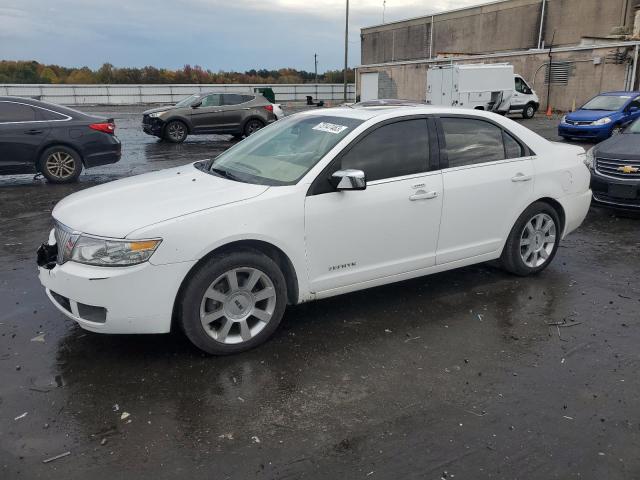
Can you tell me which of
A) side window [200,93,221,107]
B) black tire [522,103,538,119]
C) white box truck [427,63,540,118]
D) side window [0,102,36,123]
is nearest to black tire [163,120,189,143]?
side window [200,93,221,107]

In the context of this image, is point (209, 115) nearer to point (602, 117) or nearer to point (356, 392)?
point (602, 117)

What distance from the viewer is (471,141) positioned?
499 cm

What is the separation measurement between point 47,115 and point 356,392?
8912 millimetres

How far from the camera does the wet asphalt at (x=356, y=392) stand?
2869 millimetres

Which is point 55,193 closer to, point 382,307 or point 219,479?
point 382,307

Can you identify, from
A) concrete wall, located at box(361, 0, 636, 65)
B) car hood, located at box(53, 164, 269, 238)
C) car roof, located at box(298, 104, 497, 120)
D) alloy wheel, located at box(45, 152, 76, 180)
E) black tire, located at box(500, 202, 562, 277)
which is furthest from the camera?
concrete wall, located at box(361, 0, 636, 65)

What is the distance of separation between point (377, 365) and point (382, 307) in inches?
40.6

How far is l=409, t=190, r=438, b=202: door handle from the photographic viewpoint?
4508 millimetres

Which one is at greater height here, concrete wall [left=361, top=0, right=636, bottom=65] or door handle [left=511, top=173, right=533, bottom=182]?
concrete wall [left=361, top=0, right=636, bottom=65]

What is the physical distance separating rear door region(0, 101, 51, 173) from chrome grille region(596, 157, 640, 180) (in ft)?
29.9

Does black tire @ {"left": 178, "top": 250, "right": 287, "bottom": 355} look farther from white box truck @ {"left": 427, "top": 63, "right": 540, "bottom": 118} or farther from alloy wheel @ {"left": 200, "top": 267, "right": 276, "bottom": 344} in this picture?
white box truck @ {"left": 427, "top": 63, "right": 540, "bottom": 118}

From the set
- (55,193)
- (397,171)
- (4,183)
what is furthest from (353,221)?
(4,183)

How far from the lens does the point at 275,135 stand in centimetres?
500

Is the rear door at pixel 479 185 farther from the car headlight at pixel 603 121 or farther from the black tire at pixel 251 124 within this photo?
the black tire at pixel 251 124
